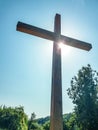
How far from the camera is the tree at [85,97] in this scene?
90.7 feet

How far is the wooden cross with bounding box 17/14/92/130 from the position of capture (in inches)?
103

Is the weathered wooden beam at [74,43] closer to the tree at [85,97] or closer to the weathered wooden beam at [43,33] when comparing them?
the weathered wooden beam at [43,33]

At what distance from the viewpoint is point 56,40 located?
3.46 metres

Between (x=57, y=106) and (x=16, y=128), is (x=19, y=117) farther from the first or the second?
(x=57, y=106)

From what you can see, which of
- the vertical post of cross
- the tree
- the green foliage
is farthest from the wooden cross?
the green foliage

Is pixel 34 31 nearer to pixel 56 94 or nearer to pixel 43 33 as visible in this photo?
pixel 43 33

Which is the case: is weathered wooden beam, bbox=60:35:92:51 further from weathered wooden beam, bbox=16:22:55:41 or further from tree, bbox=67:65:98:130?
tree, bbox=67:65:98:130

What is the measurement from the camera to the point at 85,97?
29219 millimetres

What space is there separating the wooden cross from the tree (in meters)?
25.4

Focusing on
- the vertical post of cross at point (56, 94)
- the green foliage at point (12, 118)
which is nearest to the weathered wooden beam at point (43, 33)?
the vertical post of cross at point (56, 94)

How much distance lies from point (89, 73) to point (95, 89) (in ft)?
9.99

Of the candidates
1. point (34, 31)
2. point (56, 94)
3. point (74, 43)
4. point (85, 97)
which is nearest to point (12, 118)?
point (85, 97)

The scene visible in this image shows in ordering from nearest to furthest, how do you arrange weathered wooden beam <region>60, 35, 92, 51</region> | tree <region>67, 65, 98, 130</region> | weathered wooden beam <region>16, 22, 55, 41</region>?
weathered wooden beam <region>16, 22, 55, 41</region> → weathered wooden beam <region>60, 35, 92, 51</region> → tree <region>67, 65, 98, 130</region>

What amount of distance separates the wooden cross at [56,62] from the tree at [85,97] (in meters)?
25.4
